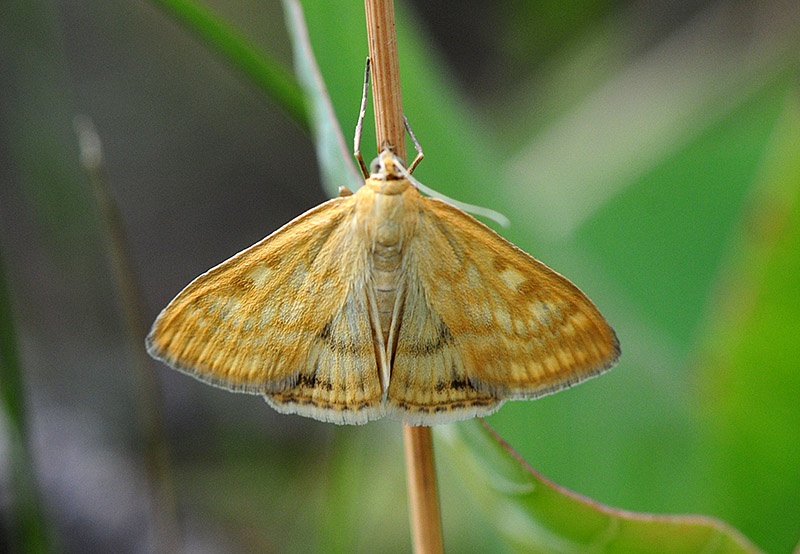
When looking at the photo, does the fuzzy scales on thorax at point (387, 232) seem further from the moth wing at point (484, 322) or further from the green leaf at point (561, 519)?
the green leaf at point (561, 519)

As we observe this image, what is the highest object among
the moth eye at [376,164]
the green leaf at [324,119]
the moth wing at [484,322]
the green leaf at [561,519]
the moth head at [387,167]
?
the green leaf at [324,119]

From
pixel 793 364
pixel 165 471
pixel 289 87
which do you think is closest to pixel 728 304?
pixel 793 364

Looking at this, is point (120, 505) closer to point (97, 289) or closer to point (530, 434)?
point (97, 289)

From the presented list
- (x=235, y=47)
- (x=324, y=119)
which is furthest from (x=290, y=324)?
(x=235, y=47)

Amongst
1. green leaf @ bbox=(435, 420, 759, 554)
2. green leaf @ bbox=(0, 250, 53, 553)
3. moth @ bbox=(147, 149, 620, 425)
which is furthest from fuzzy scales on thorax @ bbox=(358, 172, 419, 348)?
green leaf @ bbox=(0, 250, 53, 553)

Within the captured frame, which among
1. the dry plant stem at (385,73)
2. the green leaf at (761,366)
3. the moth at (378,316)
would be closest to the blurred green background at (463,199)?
the green leaf at (761,366)

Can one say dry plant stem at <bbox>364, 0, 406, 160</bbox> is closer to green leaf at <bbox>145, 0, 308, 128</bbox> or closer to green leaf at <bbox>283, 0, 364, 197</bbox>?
green leaf at <bbox>283, 0, 364, 197</bbox>
